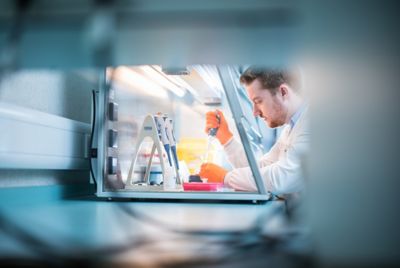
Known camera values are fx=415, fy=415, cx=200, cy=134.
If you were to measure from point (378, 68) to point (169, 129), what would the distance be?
68.8 inches

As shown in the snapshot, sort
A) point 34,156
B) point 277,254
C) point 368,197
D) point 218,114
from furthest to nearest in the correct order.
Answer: point 218,114 < point 34,156 < point 277,254 < point 368,197

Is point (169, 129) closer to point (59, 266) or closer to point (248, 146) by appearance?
point (248, 146)

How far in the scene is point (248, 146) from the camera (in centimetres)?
167

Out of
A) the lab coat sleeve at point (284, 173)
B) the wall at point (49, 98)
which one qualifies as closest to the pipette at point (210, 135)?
the lab coat sleeve at point (284, 173)

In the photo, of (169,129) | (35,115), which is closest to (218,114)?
(169,129)

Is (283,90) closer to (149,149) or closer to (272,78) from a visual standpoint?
(272,78)

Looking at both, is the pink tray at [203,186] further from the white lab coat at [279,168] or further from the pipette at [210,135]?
the pipette at [210,135]

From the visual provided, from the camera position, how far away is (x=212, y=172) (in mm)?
2088

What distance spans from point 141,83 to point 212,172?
2.29 feet

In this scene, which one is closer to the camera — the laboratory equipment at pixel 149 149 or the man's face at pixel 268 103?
the laboratory equipment at pixel 149 149

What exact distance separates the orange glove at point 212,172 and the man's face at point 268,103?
0.43m

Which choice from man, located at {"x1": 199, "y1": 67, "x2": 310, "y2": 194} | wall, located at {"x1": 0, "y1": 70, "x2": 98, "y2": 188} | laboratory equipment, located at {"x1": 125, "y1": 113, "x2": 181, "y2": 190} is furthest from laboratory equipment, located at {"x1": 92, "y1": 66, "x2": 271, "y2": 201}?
wall, located at {"x1": 0, "y1": 70, "x2": 98, "y2": 188}

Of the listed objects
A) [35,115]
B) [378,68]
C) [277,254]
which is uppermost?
[35,115]

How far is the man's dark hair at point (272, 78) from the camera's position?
2.12 m
